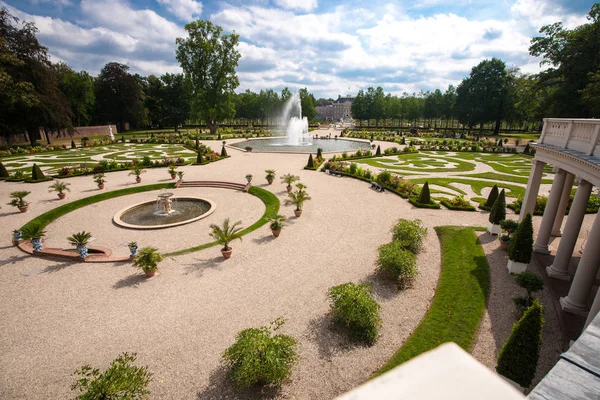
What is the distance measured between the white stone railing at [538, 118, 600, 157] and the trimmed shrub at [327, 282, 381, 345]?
9146 mm

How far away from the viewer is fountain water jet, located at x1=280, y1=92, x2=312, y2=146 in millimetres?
63331

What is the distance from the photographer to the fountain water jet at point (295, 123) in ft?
208

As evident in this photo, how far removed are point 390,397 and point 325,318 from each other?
30.3 feet

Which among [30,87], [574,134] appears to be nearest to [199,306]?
[574,134]

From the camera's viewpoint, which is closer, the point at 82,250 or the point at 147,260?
the point at 147,260

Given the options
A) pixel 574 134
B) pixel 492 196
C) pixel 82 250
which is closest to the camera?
pixel 574 134

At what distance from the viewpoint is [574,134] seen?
11.3m

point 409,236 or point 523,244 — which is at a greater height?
point 523,244

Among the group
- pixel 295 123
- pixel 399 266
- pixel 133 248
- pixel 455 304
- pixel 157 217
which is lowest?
pixel 157 217

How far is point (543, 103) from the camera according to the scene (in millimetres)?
47688

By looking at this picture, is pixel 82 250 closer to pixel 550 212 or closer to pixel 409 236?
pixel 409 236

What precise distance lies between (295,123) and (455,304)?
2470 inches

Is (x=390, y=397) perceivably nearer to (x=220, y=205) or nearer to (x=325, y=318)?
(x=325, y=318)

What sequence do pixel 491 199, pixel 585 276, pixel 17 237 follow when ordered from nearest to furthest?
1. pixel 585 276
2. pixel 17 237
3. pixel 491 199
